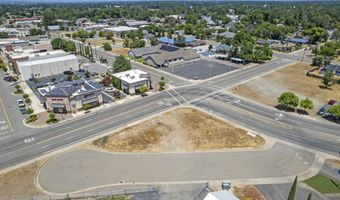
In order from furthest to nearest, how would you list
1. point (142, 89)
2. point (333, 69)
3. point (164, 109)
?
point (333, 69), point (142, 89), point (164, 109)

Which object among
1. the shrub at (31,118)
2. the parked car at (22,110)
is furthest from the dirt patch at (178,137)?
the parked car at (22,110)

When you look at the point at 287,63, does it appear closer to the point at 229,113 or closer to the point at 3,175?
the point at 229,113

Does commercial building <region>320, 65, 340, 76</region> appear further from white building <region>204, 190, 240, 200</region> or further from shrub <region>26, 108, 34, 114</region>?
shrub <region>26, 108, 34, 114</region>

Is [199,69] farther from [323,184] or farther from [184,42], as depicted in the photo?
[323,184]

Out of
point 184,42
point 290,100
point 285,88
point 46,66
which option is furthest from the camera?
point 184,42

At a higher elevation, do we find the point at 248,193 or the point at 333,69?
the point at 333,69

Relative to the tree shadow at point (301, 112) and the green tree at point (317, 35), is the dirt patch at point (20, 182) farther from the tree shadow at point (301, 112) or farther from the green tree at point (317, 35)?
the green tree at point (317, 35)

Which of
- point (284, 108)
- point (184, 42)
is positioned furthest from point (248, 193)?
point (184, 42)
